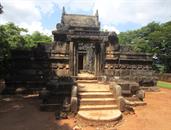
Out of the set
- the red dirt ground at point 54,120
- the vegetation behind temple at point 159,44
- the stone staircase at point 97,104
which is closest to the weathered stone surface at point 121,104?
the stone staircase at point 97,104

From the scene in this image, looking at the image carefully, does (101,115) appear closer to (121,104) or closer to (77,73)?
(121,104)

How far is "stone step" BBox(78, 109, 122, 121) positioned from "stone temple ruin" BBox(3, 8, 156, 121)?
0.31m

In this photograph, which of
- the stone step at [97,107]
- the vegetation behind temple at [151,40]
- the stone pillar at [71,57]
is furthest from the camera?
the vegetation behind temple at [151,40]

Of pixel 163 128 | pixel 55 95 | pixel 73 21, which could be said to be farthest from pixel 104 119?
pixel 73 21

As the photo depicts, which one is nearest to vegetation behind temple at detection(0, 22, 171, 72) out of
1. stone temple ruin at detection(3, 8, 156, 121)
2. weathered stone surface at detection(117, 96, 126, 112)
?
stone temple ruin at detection(3, 8, 156, 121)

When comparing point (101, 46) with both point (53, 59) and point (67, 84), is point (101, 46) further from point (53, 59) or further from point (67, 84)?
point (67, 84)

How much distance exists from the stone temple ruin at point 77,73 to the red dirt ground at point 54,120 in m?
0.73

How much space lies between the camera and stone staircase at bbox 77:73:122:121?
8.41 metres

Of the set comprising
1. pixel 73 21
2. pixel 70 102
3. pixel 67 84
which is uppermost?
pixel 73 21

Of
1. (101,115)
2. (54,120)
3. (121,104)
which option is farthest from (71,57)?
(101,115)

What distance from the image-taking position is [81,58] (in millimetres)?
28891

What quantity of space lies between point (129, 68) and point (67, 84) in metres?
7.97

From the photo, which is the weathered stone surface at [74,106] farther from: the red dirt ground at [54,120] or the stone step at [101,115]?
the red dirt ground at [54,120]

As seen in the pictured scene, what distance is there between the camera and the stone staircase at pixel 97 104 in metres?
8.41
